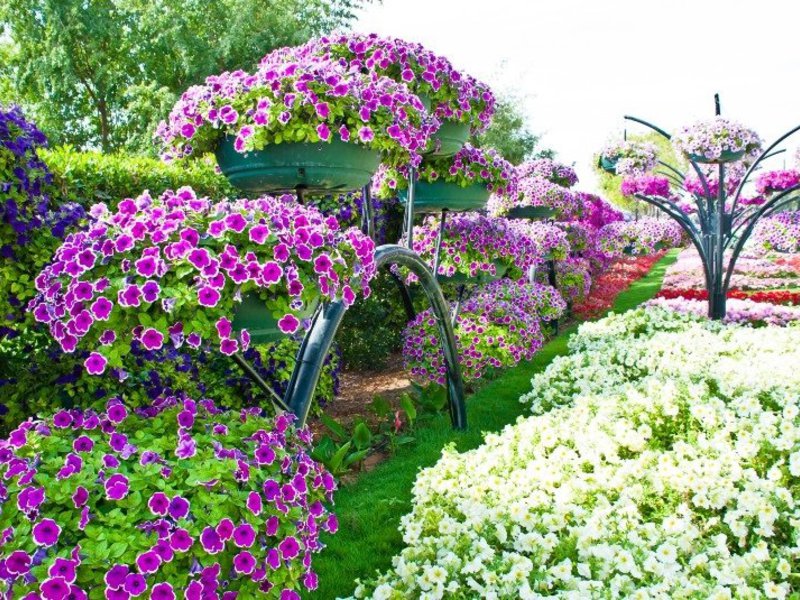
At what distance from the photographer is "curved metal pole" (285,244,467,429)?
2738 millimetres

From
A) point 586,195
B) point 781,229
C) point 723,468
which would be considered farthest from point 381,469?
point 586,195

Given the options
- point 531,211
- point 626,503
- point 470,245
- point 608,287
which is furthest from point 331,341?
point 608,287

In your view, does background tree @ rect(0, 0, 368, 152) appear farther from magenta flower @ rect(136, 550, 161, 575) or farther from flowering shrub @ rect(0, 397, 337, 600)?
magenta flower @ rect(136, 550, 161, 575)

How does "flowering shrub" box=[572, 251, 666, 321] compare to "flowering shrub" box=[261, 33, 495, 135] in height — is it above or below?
below

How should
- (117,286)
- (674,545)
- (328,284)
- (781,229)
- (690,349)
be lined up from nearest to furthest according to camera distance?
(117,286), (328,284), (674,545), (690,349), (781,229)

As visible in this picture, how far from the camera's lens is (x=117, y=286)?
6.42 ft

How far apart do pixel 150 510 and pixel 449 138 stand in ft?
11.5

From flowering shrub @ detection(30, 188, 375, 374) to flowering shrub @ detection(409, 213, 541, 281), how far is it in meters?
4.17

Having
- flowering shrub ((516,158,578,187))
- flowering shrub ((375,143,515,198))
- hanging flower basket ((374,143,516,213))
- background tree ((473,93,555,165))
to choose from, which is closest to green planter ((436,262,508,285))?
hanging flower basket ((374,143,516,213))

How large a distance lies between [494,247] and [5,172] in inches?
186

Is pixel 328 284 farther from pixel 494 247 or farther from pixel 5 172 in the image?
pixel 494 247

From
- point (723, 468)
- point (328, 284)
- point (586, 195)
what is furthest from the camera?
point (586, 195)

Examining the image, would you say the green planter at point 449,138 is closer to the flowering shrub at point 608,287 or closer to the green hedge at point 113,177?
the green hedge at point 113,177

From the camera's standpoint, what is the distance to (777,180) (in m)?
11.3
